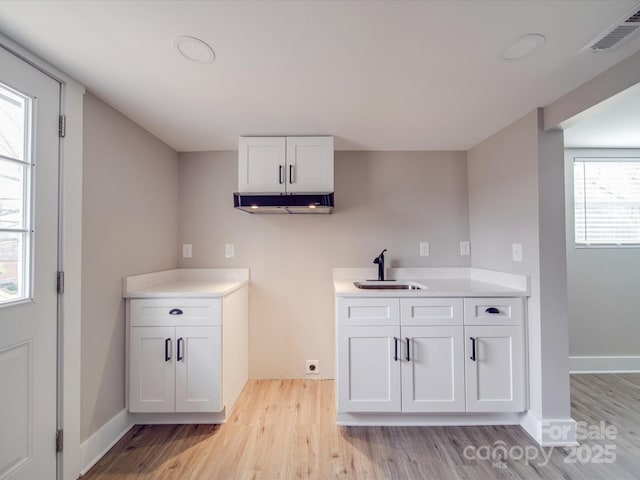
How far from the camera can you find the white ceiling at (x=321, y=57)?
3.63ft

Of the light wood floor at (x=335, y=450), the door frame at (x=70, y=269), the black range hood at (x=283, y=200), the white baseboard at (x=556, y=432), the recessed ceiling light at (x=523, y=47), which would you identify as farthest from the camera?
the black range hood at (x=283, y=200)

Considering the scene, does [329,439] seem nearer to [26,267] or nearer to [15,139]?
[26,267]

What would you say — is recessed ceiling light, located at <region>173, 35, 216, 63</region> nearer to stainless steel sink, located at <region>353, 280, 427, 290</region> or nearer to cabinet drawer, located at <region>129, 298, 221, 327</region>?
cabinet drawer, located at <region>129, 298, 221, 327</region>

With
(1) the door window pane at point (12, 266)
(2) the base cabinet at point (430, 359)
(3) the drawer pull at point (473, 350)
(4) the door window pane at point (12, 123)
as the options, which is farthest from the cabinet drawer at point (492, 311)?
(4) the door window pane at point (12, 123)

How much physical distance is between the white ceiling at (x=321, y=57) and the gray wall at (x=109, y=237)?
0.63 feet

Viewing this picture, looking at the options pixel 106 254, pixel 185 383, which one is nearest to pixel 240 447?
pixel 185 383

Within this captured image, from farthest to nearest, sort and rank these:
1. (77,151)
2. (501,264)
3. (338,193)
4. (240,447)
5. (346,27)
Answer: (338,193)
(501,264)
(240,447)
(77,151)
(346,27)

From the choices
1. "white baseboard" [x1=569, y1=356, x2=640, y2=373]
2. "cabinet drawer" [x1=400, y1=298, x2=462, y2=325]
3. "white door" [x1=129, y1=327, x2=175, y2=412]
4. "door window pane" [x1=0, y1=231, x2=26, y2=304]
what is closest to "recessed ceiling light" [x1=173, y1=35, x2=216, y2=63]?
"door window pane" [x1=0, y1=231, x2=26, y2=304]

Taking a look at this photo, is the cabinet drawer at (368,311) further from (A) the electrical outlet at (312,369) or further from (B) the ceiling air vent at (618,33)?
(B) the ceiling air vent at (618,33)

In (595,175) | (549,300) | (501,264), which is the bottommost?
(549,300)

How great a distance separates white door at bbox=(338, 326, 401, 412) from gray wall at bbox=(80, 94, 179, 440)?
1.50 meters

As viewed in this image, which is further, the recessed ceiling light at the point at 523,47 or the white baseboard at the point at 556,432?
the white baseboard at the point at 556,432

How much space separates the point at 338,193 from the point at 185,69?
1606 mm

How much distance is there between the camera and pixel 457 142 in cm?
256
